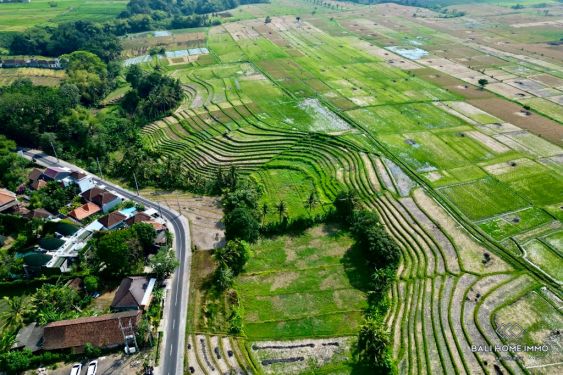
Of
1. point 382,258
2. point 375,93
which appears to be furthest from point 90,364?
point 375,93

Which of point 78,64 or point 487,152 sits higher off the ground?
point 78,64

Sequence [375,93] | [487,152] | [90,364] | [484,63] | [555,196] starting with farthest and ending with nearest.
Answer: [484,63] → [375,93] → [487,152] → [555,196] → [90,364]

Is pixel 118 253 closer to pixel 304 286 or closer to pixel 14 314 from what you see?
pixel 14 314

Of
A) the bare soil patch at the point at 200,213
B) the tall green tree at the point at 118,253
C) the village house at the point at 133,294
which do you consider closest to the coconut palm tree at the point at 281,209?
the bare soil patch at the point at 200,213

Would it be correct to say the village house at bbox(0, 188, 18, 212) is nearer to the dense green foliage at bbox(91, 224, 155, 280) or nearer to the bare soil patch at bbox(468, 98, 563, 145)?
the dense green foliage at bbox(91, 224, 155, 280)

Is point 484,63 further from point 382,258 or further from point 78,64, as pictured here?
point 78,64

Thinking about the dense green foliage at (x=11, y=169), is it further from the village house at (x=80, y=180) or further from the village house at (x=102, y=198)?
the village house at (x=102, y=198)

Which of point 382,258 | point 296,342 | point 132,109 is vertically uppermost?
point 132,109
